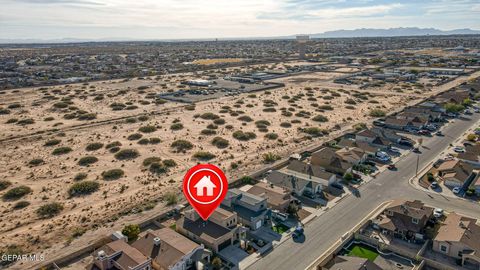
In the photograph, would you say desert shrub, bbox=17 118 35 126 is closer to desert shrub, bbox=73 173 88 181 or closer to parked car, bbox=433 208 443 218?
desert shrub, bbox=73 173 88 181

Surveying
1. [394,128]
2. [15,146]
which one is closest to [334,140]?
[394,128]

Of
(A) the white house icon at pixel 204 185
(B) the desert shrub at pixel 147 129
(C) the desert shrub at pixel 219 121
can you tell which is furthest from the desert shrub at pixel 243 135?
(A) the white house icon at pixel 204 185

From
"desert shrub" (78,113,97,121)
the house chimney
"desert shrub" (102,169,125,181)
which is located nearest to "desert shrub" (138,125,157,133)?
"desert shrub" (78,113,97,121)

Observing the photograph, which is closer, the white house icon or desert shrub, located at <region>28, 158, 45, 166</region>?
the white house icon

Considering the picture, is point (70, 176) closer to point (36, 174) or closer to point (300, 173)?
point (36, 174)

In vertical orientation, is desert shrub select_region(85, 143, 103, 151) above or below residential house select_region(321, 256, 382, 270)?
below

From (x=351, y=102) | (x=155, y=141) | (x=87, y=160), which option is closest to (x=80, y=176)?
(x=87, y=160)
